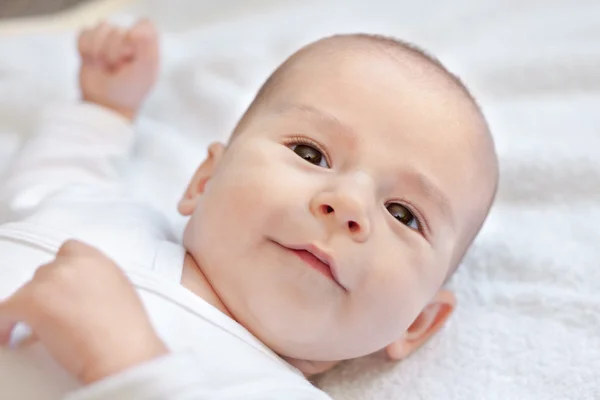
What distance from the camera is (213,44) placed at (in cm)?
147

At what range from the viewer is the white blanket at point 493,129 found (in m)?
0.95

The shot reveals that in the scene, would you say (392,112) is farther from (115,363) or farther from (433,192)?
(115,363)

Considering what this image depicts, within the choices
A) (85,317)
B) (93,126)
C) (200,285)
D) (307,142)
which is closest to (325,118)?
(307,142)

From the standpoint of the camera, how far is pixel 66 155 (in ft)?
3.58

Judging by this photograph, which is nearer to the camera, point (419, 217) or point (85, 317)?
point (85, 317)

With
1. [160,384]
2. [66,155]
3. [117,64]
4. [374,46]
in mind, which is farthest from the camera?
[117,64]

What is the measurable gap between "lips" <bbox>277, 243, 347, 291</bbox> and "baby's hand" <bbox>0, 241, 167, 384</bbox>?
0.18 meters

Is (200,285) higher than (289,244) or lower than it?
lower

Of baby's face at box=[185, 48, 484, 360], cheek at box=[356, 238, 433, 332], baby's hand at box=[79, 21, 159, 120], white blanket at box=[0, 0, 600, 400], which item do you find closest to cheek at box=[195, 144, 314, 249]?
baby's face at box=[185, 48, 484, 360]

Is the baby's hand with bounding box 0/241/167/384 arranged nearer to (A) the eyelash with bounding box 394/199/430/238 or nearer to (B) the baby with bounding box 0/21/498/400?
(B) the baby with bounding box 0/21/498/400

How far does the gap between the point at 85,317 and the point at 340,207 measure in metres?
0.27

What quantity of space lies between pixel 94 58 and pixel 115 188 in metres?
0.26

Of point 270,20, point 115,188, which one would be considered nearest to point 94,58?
point 115,188

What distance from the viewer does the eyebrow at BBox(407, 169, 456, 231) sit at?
0.84m
